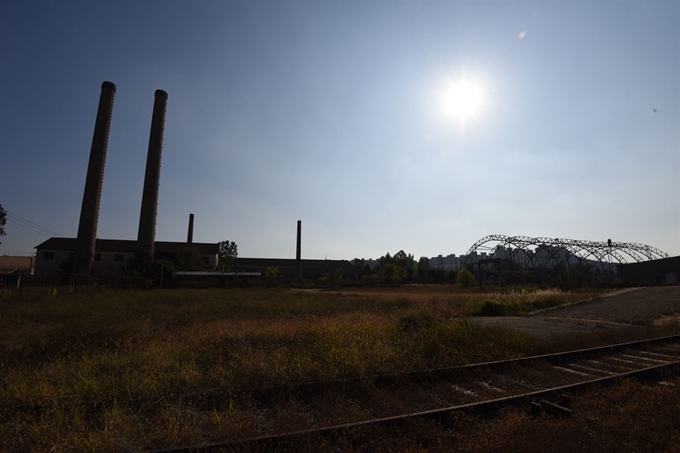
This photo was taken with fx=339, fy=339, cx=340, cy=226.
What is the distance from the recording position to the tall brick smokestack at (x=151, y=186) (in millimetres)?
46594

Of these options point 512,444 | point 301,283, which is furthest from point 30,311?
point 301,283

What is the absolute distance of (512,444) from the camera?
12.7ft

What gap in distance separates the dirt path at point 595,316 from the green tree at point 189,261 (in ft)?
176

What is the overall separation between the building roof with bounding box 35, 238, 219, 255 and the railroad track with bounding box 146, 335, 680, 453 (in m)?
65.6

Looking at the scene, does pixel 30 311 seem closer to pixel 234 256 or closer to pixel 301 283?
pixel 301 283

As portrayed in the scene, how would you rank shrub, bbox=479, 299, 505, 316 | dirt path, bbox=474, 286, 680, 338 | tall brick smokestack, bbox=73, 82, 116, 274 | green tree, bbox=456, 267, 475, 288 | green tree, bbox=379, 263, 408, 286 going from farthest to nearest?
green tree, bbox=379, 263, 408, 286, green tree, bbox=456, 267, 475, 288, tall brick smokestack, bbox=73, 82, 116, 274, shrub, bbox=479, 299, 505, 316, dirt path, bbox=474, 286, 680, 338

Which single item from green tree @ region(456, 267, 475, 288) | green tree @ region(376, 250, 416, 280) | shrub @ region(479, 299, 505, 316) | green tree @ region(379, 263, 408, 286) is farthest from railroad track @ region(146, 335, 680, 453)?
green tree @ region(376, 250, 416, 280)

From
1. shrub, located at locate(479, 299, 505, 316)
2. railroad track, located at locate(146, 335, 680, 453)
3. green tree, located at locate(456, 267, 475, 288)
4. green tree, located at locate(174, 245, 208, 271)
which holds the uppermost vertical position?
green tree, located at locate(174, 245, 208, 271)

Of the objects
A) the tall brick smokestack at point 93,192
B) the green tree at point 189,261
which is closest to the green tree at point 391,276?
the green tree at point 189,261

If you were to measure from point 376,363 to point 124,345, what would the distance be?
6.16 meters

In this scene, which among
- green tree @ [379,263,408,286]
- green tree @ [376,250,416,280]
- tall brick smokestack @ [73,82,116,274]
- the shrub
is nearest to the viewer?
the shrub

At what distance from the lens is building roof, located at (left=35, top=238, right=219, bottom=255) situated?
63344 millimetres

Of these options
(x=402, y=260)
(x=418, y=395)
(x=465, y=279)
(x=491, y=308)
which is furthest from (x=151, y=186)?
(x=402, y=260)

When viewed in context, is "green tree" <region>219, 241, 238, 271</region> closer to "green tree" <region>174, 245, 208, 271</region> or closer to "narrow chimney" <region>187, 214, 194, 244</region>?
"narrow chimney" <region>187, 214, 194, 244</region>
